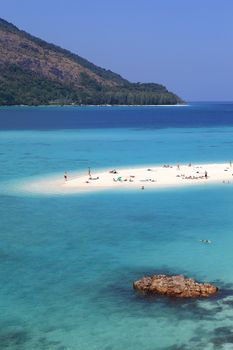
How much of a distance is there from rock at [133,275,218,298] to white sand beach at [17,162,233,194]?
25881 mm

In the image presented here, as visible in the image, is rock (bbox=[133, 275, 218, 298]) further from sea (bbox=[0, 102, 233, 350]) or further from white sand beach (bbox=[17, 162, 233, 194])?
white sand beach (bbox=[17, 162, 233, 194])

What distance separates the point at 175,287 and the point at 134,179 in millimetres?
32677

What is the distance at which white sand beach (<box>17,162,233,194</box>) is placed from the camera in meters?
54.1

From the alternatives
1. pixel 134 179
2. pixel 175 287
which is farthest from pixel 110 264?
pixel 134 179

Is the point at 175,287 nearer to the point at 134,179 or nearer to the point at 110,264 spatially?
the point at 110,264

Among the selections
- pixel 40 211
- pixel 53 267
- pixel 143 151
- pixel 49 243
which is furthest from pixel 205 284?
pixel 143 151

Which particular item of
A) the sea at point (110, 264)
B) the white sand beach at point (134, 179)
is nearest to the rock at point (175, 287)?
the sea at point (110, 264)

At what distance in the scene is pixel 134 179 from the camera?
58250 mm

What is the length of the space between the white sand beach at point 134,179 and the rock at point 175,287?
1019 inches

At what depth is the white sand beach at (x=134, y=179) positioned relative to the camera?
2130 inches

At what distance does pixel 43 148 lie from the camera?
94125 mm

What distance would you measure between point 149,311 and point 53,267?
762 centimetres

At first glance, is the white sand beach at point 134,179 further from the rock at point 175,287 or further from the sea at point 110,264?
Result: the rock at point 175,287

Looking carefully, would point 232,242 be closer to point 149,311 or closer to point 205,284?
point 205,284
